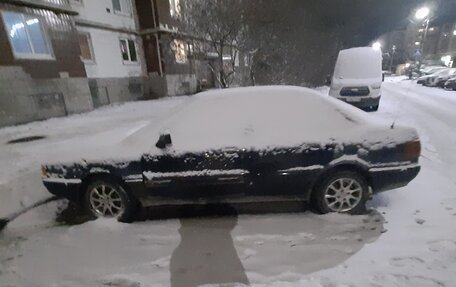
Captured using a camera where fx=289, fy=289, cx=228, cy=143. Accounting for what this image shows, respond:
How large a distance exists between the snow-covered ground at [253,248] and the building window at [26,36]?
9.33 meters

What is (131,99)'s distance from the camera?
1852 centimetres

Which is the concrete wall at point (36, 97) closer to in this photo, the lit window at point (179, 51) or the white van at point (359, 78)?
the lit window at point (179, 51)

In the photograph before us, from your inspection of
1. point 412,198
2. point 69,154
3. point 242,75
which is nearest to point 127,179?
point 69,154

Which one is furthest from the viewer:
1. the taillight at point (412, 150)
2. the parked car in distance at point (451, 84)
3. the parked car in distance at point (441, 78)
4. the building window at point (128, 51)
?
the parked car in distance at point (441, 78)

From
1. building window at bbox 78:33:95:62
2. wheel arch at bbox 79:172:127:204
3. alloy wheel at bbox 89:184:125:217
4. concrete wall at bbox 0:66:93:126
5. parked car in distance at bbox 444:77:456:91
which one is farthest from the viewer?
parked car in distance at bbox 444:77:456:91

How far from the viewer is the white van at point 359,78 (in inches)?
440

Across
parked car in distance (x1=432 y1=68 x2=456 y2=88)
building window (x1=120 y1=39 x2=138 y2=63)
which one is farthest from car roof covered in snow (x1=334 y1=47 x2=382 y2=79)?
building window (x1=120 y1=39 x2=138 y2=63)

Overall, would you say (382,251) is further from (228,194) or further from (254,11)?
(254,11)

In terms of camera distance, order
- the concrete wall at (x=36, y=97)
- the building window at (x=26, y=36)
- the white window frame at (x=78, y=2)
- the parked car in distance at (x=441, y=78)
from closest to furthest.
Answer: the concrete wall at (x=36, y=97)
the building window at (x=26, y=36)
the white window frame at (x=78, y=2)
the parked car in distance at (x=441, y=78)

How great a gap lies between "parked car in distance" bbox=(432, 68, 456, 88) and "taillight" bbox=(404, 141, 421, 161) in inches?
874

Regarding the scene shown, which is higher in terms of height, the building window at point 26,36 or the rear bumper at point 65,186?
the building window at point 26,36

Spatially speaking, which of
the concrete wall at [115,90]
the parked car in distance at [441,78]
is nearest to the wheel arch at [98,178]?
the concrete wall at [115,90]

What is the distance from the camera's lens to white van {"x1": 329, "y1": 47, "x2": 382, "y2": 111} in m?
11.2

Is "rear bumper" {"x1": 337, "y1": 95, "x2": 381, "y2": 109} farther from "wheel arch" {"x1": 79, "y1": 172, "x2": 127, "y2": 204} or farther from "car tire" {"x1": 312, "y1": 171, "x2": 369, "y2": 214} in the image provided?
"wheel arch" {"x1": 79, "y1": 172, "x2": 127, "y2": 204}
